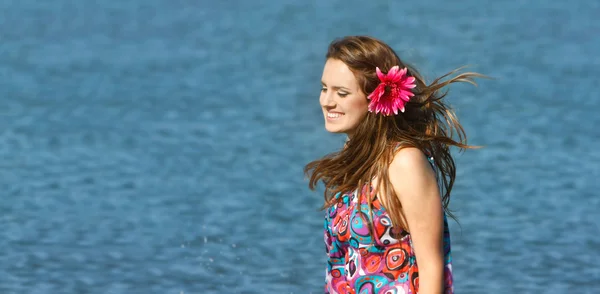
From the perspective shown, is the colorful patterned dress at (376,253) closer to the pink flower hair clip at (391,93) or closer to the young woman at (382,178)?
the young woman at (382,178)

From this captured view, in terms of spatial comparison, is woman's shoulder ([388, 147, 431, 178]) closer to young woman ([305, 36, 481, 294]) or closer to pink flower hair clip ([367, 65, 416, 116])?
young woman ([305, 36, 481, 294])

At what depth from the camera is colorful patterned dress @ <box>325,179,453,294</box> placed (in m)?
3.05

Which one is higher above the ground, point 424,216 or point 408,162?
point 408,162

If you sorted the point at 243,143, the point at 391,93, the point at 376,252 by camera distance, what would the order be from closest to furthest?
the point at 376,252, the point at 391,93, the point at 243,143

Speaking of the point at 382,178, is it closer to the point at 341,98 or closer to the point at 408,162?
the point at 408,162

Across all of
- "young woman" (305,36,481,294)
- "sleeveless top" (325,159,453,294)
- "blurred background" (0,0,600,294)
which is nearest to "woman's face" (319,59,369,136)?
"young woman" (305,36,481,294)

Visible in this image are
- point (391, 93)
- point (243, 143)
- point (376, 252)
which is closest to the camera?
point (376, 252)

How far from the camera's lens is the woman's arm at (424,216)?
2.94 m

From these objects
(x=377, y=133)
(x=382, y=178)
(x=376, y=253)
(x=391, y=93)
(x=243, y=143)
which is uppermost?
(x=243, y=143)

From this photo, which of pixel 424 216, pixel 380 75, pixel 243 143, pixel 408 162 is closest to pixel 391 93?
pixel 380 75

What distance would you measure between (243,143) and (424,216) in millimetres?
6417

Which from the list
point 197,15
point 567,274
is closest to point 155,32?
point 197,15

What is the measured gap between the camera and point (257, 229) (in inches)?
281

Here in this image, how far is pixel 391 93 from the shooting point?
3.19m
